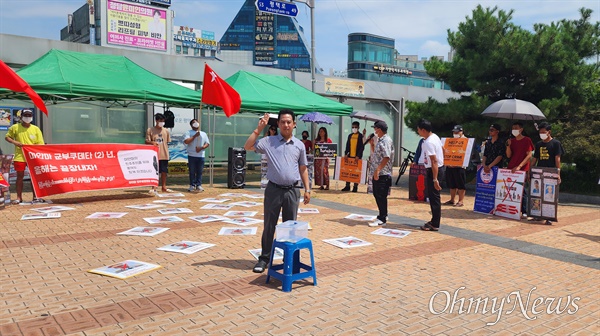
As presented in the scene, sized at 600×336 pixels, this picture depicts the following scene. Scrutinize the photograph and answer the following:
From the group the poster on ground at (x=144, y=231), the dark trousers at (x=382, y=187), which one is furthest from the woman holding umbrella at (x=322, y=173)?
the poster on ground at (x=144, y=231)

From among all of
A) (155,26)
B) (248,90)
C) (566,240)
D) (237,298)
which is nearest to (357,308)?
(237,298)

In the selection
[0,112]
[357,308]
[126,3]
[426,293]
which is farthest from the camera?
[126,3]

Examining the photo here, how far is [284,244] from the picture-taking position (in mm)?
4934

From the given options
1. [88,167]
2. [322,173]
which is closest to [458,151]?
[322,173]

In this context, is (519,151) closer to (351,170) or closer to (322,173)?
(351,170)

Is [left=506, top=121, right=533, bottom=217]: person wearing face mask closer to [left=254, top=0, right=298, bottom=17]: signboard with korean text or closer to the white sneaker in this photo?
the white sneaker

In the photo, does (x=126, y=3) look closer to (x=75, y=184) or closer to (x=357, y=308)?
(x=75, y=184)

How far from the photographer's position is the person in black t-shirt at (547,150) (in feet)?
30.0

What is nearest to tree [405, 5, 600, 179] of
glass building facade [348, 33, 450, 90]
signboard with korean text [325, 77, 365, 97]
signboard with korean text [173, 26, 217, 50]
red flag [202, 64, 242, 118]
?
red flag [202, 64, 242, 118]

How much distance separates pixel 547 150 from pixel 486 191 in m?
1.49

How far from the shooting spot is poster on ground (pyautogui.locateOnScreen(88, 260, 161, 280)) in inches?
210

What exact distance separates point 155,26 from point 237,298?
4022 centimetres

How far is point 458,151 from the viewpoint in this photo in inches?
440

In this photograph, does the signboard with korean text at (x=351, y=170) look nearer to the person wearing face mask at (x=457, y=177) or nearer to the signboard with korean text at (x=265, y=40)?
the person wearing face mask at (x=457, y=177)
